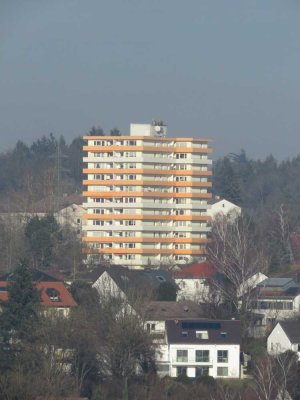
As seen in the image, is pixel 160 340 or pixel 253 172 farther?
pixel 253 172

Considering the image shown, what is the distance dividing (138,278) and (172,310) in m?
5.28

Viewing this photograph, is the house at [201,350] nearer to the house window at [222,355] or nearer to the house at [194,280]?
the house window at [222,355]

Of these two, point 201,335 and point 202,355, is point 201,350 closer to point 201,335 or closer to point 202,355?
point 202,355

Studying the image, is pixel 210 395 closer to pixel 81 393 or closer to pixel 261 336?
pixel 81 393

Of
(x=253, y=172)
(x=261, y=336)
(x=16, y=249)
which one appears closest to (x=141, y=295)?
(x=261, y=336)

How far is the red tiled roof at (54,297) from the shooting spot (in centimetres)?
4206

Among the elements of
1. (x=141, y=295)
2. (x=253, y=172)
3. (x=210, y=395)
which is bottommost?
(x=210, y=395)

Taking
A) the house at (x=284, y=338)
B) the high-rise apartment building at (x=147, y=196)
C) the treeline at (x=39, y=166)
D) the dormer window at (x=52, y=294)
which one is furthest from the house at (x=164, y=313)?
the treeline at (x=39, y=166)

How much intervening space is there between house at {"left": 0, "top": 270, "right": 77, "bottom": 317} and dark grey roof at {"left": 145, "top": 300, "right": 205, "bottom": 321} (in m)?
1.77

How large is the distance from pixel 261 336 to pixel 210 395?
8354mm

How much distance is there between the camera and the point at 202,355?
39688 mm

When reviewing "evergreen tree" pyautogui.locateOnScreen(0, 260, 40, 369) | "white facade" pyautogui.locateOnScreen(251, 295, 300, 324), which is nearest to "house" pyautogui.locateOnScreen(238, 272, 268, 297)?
"white facade" pyautogui.locateOnScreen(251, 295, 300, 324)

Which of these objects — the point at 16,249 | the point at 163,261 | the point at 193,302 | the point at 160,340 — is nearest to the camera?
the point at 160,340

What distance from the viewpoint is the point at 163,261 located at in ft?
203
